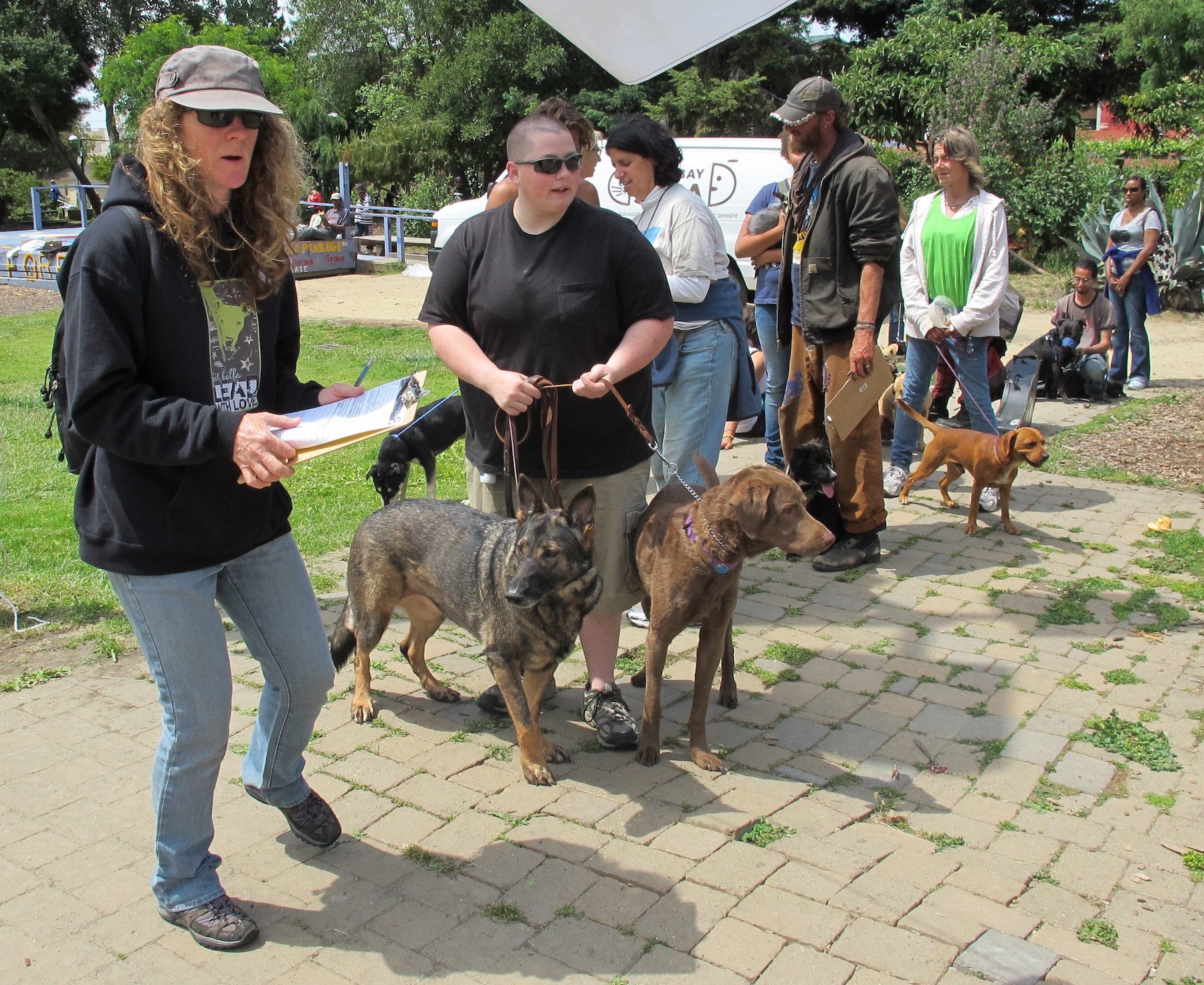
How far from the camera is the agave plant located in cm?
1480

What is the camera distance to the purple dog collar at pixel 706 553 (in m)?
3.72

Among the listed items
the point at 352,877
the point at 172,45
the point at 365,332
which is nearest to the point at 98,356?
the point at 352,877

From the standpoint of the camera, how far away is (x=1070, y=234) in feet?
70.0

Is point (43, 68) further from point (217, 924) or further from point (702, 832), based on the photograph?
point (702, 832)

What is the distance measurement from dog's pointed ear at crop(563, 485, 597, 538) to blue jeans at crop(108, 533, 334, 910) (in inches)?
36.7

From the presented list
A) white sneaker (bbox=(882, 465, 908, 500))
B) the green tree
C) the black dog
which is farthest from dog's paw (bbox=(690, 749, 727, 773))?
the green tree

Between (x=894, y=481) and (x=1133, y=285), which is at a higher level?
(x=1133, y=285)

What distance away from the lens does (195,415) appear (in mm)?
2400

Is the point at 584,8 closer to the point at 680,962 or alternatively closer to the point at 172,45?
the point at 680,962

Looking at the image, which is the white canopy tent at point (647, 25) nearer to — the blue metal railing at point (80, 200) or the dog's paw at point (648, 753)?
the dog's paw at point (648, 753)

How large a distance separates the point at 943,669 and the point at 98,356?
12.4 feet

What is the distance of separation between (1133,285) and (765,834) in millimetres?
10078

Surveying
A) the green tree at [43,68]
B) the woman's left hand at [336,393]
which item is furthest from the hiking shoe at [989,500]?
the green tree at [43,68]

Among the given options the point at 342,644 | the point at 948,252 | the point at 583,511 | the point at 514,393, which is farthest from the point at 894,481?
the point at 514,393
